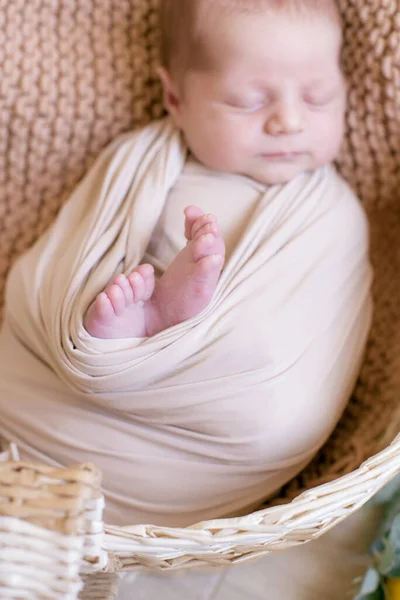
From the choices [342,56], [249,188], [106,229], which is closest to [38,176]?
[106,229]

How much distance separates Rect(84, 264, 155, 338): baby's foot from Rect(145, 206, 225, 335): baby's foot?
20 mm

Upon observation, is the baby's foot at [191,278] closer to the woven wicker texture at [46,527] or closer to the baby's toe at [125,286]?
the baby's toe at [125,286]

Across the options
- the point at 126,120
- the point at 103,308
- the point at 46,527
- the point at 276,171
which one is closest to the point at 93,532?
the point at 46,527

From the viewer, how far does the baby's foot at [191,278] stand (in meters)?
0.73

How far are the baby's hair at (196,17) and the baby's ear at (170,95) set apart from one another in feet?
0.04

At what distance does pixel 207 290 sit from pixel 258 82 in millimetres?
307

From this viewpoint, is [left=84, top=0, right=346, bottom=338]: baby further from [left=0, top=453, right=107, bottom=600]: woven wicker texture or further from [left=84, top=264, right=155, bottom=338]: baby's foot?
[left=0, top=453, right=107, bottom=600]: woven wicker texture

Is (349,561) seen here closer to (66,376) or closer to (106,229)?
(66,376)

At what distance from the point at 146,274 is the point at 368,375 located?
0.41 meters

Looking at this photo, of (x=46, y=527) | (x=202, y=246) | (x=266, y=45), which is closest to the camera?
(x=46, y=527)

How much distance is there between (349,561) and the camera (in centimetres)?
87

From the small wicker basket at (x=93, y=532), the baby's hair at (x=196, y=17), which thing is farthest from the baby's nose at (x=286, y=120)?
the small wicker basket at (x=93, y=532)

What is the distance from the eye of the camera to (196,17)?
895mm

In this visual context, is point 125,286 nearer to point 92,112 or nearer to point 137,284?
point 137,284
